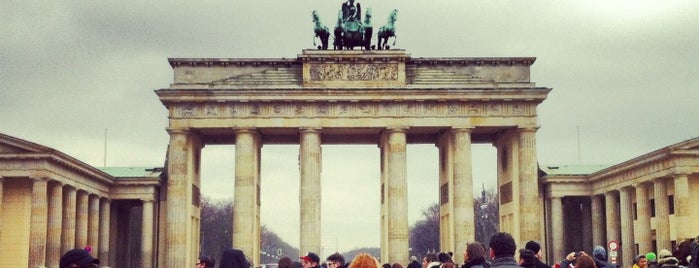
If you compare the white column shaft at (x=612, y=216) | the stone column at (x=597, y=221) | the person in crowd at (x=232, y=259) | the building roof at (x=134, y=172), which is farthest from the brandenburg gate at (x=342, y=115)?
the person in crowd at (x=232, y=259)

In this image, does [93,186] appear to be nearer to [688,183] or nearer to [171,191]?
[171,191]

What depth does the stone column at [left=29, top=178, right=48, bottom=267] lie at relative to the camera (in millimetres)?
48594

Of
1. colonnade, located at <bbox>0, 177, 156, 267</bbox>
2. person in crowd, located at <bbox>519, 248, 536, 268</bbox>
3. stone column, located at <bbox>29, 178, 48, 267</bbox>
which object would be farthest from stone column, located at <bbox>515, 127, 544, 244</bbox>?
person in crowd, located at <bbox>519, 248, 536, 268</bbox>

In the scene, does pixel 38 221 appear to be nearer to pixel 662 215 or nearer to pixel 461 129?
pixel 461 129

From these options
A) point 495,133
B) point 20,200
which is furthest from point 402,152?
point 20,200

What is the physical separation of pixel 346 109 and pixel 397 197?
640cm

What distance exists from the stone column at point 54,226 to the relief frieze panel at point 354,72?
17.5 metres

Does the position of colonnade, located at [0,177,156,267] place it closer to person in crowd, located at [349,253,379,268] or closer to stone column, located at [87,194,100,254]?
stone column, located at [87,194,100,254]

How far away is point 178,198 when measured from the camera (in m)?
60.2

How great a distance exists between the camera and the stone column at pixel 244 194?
5975cm

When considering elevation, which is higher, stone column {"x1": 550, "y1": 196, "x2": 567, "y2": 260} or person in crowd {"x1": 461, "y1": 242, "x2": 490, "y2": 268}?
stone column {"x1": 550, "y1": 196, "x2": 567, "y2": 260}

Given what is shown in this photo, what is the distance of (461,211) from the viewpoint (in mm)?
60281

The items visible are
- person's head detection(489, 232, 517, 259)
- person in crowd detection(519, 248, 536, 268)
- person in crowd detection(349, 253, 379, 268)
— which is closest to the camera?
person in crowd detection(349, 253, 379, 268)

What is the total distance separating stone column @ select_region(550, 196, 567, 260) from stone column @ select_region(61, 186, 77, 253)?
3073cm
